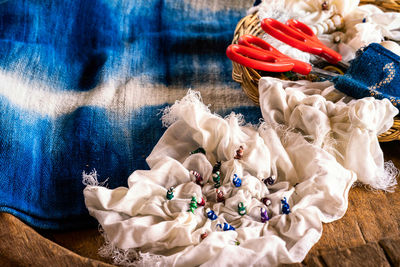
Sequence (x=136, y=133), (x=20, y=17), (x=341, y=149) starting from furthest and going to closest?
(x=20, y=17) → (x=136, y=133) → (x=341, y=149)

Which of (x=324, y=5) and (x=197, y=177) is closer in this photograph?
(x=197, y=177)

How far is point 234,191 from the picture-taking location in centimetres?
76

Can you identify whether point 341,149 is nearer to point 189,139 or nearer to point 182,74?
point 189,139

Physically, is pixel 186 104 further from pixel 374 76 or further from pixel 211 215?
pixel 374 76

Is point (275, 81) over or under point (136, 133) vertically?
over

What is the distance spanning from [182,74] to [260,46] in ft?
0.84

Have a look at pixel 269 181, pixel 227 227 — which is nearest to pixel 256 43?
pixel 269 181

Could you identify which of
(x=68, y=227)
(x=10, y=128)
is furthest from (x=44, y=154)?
(x=68, y=227)

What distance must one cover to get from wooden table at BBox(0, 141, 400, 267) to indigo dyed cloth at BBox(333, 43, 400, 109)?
0.21m

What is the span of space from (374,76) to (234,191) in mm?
404

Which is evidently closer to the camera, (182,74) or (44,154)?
(44,154)

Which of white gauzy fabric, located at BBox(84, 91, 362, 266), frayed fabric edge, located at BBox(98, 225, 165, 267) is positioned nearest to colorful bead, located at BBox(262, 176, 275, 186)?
white gauzy fabric, located at BBox(84, 91, 362, 266)

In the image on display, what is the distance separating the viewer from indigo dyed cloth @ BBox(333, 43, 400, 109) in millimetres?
862

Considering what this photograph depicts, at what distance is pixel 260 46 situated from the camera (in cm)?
99
